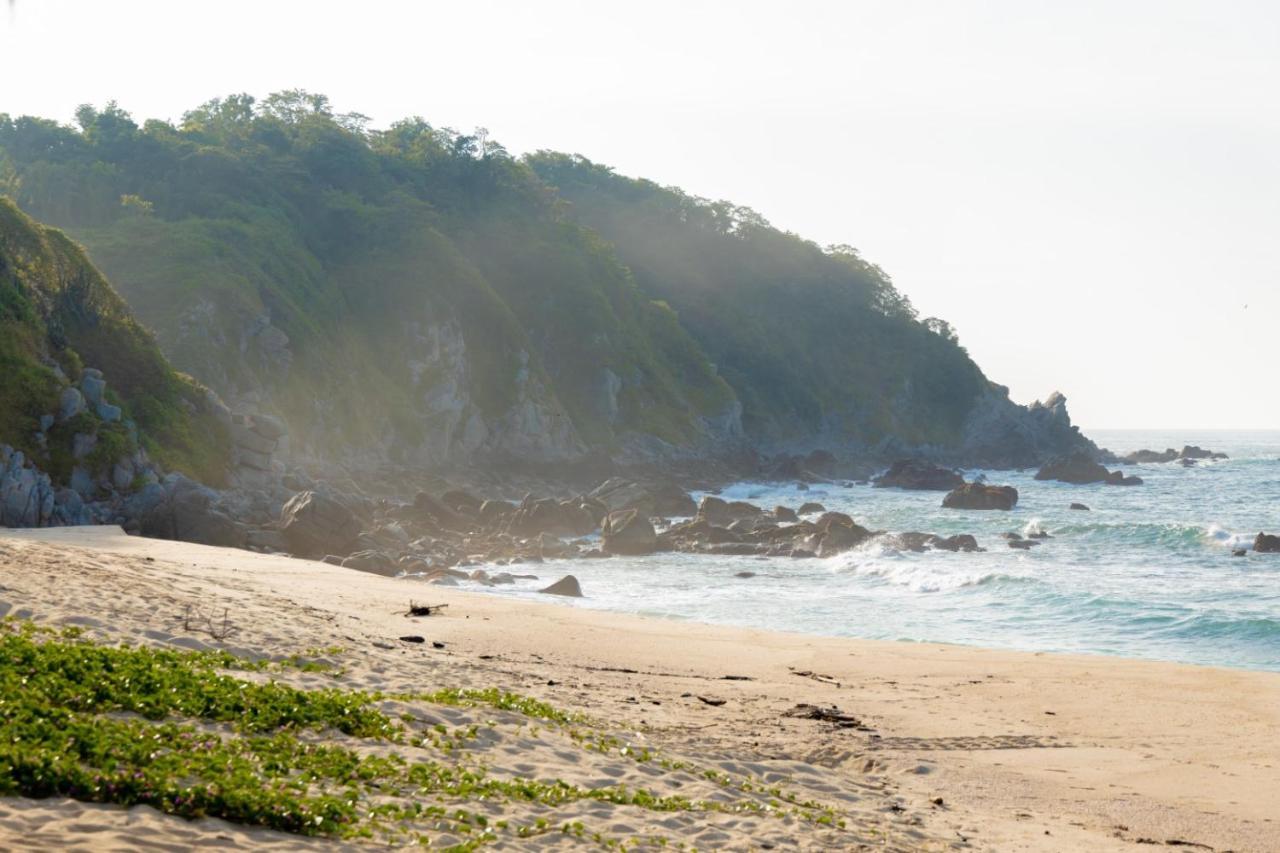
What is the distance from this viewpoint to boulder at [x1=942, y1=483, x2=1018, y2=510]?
62.0 metres

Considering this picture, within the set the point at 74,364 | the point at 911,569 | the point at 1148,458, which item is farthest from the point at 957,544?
the point at 1148,458

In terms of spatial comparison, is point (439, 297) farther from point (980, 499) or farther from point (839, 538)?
point (839, 538)

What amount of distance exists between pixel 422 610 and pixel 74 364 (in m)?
20.2

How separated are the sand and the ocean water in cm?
432

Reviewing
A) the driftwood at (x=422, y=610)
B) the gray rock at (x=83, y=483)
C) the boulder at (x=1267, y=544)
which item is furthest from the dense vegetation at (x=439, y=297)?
the boulder at (x=1267, y=544)

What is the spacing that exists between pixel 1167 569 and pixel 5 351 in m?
37.9

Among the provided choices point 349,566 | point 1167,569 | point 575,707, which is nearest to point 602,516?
point 349,566

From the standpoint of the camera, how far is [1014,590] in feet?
101

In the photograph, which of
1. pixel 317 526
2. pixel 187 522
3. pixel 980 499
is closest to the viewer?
pixel 187 522

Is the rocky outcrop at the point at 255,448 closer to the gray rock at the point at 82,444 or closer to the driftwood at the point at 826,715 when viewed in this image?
the gray rock at the point at 82,444

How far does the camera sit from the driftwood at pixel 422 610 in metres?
19.6

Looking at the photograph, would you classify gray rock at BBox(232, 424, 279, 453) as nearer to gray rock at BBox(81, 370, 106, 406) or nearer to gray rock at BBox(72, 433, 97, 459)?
gray rock at BBox(81, 370, 106, 406)

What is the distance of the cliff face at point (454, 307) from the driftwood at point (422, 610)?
22125mm

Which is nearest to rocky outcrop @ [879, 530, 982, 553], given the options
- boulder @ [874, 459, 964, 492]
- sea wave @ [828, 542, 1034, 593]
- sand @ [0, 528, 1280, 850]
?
sea wave @ [828, 542, 1034, 593]
